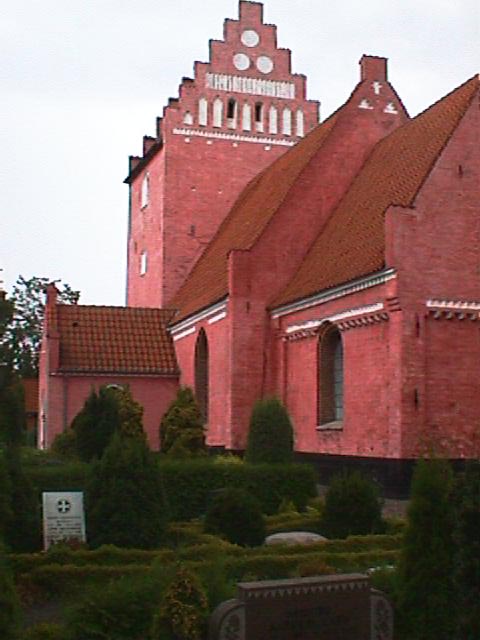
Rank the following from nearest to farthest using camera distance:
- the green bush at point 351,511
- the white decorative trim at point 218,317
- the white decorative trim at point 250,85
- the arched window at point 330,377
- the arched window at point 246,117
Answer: the green bush at point 351,511
the arched window at point 330,377
the white decorative trim at point 218,317
the white decorative trim at point 250,85
the arched window at point 246,117

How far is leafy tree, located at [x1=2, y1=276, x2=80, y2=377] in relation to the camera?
200ft

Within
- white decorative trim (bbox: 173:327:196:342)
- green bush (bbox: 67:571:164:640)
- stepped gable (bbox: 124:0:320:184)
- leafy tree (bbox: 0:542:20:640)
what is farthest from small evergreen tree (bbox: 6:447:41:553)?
stepped gable (bbox: 124:0:320:184)

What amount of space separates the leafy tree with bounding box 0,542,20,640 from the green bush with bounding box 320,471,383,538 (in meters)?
7.54

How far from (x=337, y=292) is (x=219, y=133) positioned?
15.9 metres

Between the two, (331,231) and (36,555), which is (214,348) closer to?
(331,231)

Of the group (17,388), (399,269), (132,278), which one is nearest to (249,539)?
(399,269)

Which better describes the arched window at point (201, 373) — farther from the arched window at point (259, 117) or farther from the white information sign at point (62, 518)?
the white information sign at point (62, 518)

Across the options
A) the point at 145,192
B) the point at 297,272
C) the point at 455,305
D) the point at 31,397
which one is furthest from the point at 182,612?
the point at 31,397

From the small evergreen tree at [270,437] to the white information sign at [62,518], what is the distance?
251 inches

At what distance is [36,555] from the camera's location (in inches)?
451

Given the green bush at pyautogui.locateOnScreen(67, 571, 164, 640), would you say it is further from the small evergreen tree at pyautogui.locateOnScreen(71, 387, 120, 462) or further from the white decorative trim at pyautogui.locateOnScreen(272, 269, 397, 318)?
the white decorative trim at pyautogui.locateOnScreen(272, 269, 397, 318)

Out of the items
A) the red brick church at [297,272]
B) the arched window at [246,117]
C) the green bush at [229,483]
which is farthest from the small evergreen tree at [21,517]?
the arched window at [246,117]

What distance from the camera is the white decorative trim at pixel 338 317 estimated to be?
19531 millimetres

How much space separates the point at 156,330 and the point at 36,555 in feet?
70.8
